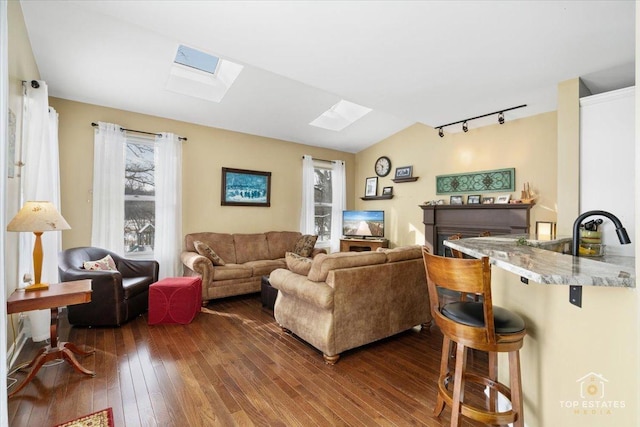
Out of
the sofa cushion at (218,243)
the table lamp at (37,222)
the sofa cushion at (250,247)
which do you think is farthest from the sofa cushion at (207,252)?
the table lamp at (37,222)

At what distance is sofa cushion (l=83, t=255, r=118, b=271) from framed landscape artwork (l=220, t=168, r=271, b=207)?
73.4 inches

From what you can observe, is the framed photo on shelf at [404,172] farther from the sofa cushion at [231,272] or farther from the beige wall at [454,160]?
the sofa cushion at [231,272]

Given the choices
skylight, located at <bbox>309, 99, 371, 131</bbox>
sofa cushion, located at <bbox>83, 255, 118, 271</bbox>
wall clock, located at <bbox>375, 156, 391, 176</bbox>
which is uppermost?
skylight, located at <bbox>309, 99, 371, 131</bbox>

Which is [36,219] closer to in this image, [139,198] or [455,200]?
[139,198]

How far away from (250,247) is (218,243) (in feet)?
1.83

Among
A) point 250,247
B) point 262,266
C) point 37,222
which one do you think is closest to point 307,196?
point 250,247

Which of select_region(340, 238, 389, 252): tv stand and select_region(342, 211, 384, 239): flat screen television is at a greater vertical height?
select_region(342, 211, 384, 239): flat screen television

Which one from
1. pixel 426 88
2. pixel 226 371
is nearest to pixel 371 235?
pixel 426 88

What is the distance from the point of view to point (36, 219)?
2.09m

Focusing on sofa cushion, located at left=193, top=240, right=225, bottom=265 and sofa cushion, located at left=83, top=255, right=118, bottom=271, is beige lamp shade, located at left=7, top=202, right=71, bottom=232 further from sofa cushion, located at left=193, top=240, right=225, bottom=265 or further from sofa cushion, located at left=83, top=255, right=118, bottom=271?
sofa cushion, located at left=193, top=240, right=225, bottom=265

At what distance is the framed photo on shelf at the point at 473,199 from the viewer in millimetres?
4367

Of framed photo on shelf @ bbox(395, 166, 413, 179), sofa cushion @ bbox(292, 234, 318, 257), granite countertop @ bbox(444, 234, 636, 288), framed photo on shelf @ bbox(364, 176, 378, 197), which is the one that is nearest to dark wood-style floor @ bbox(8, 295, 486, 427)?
granite countertop @ bbox(444, 234, 636, 288)

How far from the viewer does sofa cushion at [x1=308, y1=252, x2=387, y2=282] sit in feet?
8.04

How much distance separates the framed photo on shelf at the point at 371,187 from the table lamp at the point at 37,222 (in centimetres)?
519
